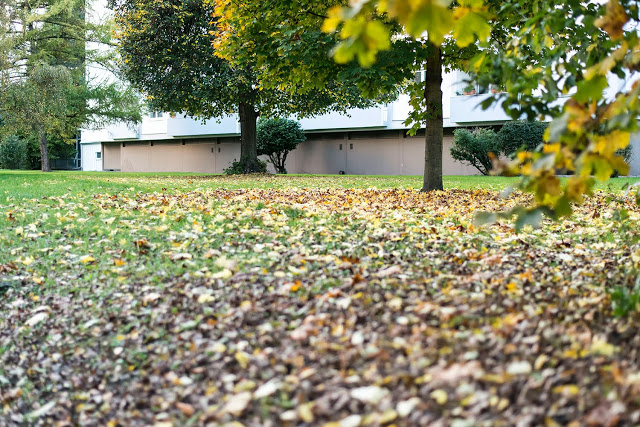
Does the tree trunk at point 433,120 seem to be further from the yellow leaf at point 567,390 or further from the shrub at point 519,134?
the shrub at point 519,134

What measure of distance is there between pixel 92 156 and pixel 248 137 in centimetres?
2211

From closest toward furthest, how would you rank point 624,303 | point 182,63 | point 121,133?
point 624,303 < point 182,63 < point 121,133

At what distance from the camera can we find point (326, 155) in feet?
101

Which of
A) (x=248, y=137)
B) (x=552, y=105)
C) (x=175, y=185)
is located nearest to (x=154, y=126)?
(x=248, y=137)

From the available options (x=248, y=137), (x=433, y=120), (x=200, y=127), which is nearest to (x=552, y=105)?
(x=433, y=120)

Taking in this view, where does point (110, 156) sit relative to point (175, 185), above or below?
above

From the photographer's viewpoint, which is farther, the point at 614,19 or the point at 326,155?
the point at 326,155

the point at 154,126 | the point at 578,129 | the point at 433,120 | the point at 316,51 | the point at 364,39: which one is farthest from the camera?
the point at 154,126

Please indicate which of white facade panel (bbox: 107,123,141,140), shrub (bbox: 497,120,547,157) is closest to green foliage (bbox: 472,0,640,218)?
shrub (bbox: 497,120,547,157)

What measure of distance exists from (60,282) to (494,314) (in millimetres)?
3168

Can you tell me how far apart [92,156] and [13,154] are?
5.23 m

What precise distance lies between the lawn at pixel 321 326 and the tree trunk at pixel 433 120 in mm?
4988

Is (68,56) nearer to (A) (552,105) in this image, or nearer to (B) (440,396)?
(A) (552,105)

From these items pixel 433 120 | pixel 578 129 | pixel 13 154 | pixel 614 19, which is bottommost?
pixel 578 129
